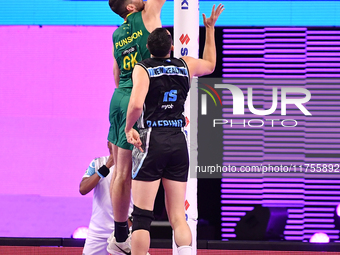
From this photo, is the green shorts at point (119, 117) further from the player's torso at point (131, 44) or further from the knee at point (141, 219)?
the knee at point (141, 219)

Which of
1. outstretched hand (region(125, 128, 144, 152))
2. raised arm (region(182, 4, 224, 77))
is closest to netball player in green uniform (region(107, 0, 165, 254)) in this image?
outstretched hand (region(125, 128, 144, 152))

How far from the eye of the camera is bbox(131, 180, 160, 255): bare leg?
340cm

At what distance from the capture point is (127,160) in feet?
→ 12.2

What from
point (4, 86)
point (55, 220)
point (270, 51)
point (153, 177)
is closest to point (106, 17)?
point (4, 86)

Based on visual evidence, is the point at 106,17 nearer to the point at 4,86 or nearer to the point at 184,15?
the point at 4,86

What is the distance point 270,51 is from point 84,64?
252 cm

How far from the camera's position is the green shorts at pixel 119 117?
3682mm

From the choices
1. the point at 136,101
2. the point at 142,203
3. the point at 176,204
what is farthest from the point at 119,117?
the point at 176,204

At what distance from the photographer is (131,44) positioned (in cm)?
370

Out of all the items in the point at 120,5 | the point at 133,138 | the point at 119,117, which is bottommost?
the point at 133,138

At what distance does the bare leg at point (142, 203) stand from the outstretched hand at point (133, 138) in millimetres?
280

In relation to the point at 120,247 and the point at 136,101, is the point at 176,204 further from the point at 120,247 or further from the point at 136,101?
the point at 136,101

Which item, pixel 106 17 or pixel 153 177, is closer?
pixel 153 177

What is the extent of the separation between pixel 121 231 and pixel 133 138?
94 centimetres
